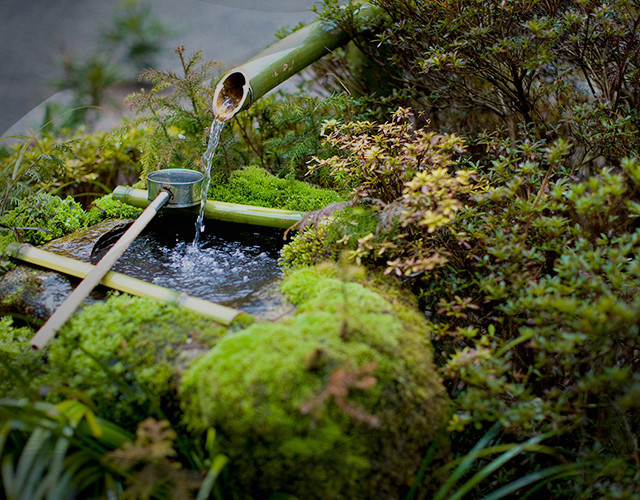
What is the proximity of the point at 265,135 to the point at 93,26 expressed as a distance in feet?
8.33

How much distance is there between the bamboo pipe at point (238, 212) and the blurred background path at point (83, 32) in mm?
2060

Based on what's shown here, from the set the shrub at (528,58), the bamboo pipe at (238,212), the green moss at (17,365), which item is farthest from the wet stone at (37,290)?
the shrub at (528,58)

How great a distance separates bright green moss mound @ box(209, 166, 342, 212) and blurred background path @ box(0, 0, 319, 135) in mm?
1727

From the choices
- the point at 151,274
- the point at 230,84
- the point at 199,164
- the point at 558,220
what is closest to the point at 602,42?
the point at 558,220

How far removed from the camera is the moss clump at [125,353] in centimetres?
204

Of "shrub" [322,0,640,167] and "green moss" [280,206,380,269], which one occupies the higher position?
"shrub" [322,0,640,167]

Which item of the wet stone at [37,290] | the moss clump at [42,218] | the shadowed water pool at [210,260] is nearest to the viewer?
the wet stone at [37,290]

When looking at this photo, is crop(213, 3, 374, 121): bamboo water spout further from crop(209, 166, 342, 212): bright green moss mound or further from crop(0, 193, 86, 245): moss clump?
crop(0, 193, 86, 245): moss clump

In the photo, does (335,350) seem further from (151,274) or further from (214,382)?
(151,274)

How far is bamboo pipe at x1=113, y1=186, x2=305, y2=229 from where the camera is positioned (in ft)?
11.4

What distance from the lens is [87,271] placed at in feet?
8.89

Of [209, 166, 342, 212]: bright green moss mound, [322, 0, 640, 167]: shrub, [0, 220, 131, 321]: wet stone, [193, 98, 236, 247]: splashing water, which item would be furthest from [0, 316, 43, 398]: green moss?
[322, 0, 640, 167]: shrub

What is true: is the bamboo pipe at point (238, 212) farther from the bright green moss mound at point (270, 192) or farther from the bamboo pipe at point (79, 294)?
the bamboo pipe at point (79, 294)

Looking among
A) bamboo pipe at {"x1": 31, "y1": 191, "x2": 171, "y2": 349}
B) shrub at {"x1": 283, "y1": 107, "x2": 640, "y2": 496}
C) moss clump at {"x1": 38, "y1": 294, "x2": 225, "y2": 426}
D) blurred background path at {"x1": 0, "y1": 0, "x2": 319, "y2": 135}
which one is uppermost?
blurred background path at {"x1": 0, "y1": 0, "x2": 319, "y2": 135}
